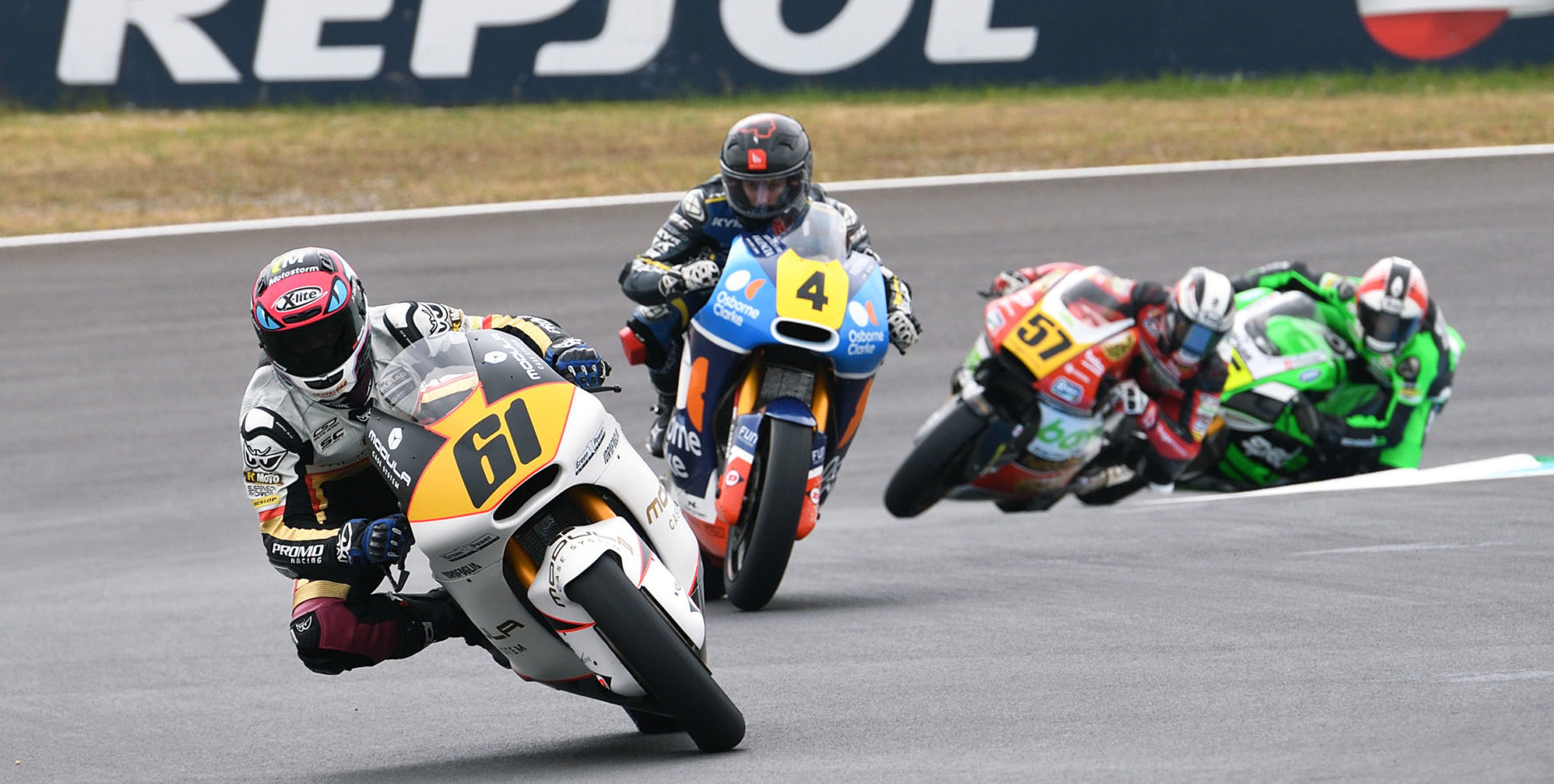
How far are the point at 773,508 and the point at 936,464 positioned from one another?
2.51 m

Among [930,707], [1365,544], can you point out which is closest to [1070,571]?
[1365,544]

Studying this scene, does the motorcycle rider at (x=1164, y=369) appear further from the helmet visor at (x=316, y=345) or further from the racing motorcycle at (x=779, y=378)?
the helmet visor at (x=316, y=345)

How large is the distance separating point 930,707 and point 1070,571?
2.42m

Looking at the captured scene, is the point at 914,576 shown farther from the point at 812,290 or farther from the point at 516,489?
the point at 516,489

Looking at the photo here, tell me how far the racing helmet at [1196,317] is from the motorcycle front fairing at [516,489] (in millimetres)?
4884

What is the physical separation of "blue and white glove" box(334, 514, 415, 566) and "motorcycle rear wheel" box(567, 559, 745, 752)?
1.59 ft

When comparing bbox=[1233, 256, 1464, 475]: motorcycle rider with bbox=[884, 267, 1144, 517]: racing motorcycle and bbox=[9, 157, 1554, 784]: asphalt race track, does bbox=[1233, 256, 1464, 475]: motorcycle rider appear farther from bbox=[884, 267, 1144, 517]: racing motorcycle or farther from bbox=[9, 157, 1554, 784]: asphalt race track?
bbox=[884, 267, 1144, 517]: racing motorcycle

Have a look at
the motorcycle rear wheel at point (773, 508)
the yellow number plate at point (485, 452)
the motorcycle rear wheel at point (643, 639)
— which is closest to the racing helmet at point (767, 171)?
the motorcycle rear wheel at point (773, 508)

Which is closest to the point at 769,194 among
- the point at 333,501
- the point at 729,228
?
the point at 729,228

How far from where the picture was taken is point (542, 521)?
184 inches

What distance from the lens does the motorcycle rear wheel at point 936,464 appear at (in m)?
9.02

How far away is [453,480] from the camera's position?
4598 millimetres

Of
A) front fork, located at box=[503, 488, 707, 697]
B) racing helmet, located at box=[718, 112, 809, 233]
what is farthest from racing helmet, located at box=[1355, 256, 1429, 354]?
front fork, located at box=[503, 488, 707, 697]

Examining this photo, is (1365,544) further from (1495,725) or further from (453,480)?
(453,480)
